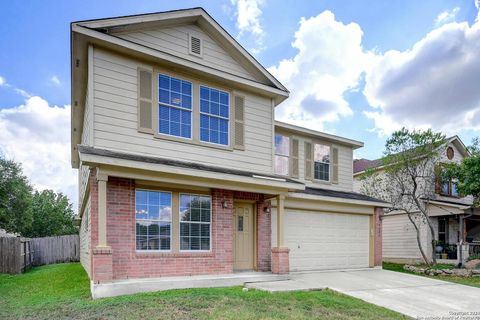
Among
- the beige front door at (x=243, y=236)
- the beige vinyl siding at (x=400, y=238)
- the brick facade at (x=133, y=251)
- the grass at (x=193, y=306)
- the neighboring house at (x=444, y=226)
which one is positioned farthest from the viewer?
the beige vinyl siding at (x=400, y=238)

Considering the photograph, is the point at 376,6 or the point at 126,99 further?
the point at 376,6

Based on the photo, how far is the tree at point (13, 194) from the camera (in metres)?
26.0

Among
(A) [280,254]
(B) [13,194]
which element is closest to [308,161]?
(A) [280,254]

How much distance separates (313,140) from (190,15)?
7363 mm

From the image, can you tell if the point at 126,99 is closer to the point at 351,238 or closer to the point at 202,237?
the point at 202,237

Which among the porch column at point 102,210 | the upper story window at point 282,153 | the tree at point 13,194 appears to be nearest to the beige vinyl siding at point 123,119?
the porch column at point 102,210

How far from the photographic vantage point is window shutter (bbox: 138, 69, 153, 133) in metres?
9.53

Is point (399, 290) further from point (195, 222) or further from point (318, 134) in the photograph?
point (318, 134)

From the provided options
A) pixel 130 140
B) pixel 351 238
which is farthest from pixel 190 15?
pixel 351 238

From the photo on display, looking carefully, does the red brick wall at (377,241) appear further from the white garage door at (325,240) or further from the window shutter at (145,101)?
the window shutter at (145,101)

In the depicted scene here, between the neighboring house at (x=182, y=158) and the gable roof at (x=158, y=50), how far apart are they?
3 centimetres

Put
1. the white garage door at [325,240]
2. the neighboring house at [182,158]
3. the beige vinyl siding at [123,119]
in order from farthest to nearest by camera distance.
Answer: the white garage door at [325,240], the beige vinyl siding at [123,119], the neighboring house at [182,158]

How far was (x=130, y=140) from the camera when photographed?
9.34 meters

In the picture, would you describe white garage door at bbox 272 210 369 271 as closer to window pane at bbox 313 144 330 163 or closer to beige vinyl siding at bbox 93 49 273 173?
window pane at bbox 313 144 330 163
